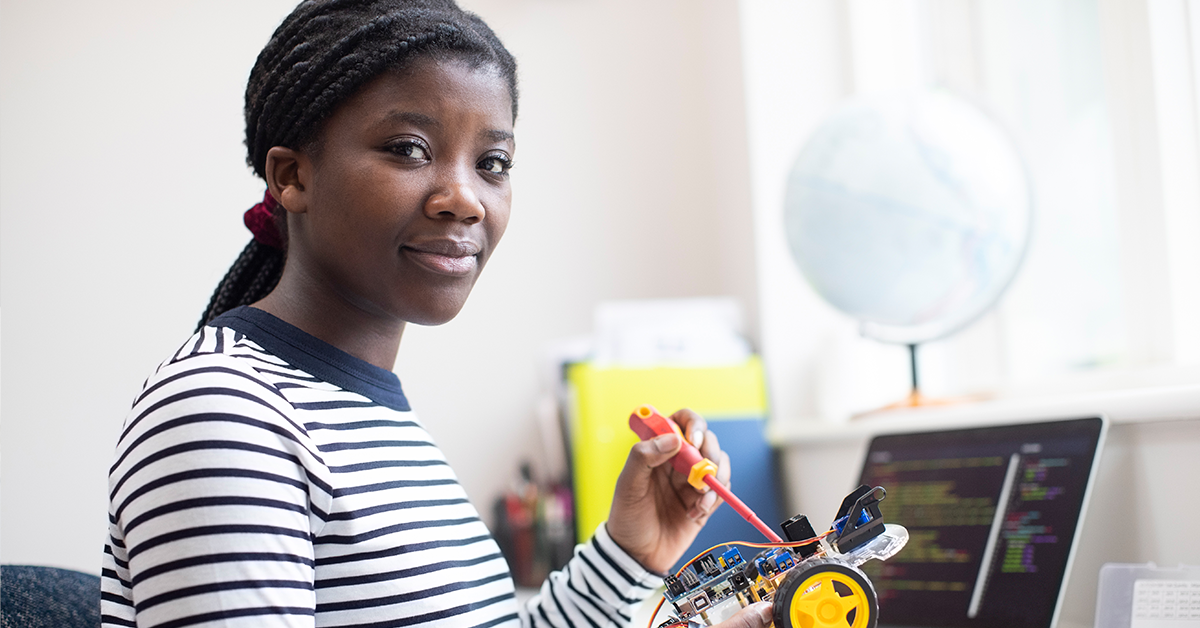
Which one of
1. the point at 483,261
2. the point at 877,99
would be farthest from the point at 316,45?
the point at 877,99

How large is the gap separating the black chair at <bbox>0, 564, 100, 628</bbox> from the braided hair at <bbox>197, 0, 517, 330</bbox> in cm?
41

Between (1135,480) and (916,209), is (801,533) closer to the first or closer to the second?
(1135,480)

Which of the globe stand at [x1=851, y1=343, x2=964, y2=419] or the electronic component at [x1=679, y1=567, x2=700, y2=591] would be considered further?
the globe stand at [x1=851, y1=343, x2=964, y2=419]

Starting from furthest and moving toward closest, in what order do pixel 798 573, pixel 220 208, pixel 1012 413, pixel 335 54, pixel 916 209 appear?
pixel 220 208
pixel 916 209
pixel 1012 413
pixel 335 54
pixel 798 573

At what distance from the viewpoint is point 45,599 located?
0.78 m

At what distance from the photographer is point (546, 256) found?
188cm

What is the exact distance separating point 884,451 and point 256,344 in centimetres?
84

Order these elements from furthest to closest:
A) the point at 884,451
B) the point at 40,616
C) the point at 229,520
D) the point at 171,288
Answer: the point at 171,288, the point at 884,451, the point at 40,616, the point at 229,520

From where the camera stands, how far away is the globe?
1.19 metres

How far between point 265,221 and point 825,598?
0.54m

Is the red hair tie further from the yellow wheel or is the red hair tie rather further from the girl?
the yellow wheel

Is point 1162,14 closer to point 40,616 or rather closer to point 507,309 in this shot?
point 507,309

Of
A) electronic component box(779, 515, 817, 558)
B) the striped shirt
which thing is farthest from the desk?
the striped shirt

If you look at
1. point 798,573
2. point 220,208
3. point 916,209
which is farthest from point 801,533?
point 220,208
